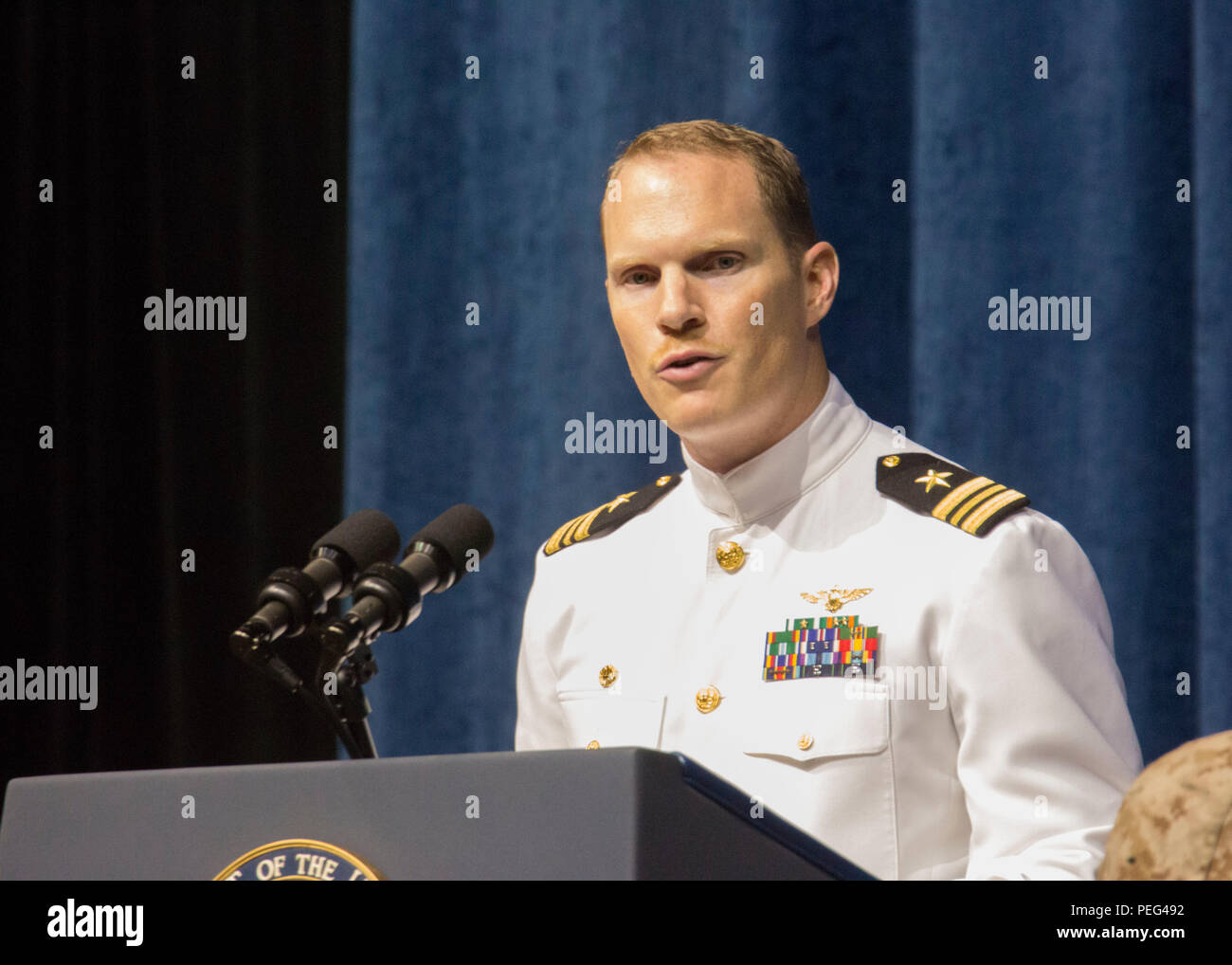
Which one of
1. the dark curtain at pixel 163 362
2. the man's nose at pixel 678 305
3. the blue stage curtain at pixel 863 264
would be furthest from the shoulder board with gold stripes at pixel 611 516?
the dark curtain at pixel 163 362

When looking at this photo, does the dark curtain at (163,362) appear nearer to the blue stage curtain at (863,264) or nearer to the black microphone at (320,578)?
the blue stage curtain at (863,264)

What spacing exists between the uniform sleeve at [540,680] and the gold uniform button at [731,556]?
22 centimetres

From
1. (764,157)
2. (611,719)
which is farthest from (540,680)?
(764,157)

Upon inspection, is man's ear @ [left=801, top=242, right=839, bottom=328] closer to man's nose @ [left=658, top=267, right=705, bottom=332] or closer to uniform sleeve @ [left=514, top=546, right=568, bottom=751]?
man's nose @ [left=658, top=267, right=705, bottom=332]

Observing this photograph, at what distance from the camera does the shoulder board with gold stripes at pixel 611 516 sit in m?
1.80

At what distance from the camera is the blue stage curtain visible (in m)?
1.88

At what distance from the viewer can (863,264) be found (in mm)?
2064

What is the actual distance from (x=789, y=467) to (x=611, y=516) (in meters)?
0.28

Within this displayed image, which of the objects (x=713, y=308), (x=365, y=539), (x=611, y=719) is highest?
(x=713, y=308)

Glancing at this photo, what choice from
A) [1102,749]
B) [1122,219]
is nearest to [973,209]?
[1122,219]

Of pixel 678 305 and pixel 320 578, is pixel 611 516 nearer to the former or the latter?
pixel 678 305

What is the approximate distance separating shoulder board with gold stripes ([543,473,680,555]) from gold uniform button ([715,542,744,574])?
0.18 metres
